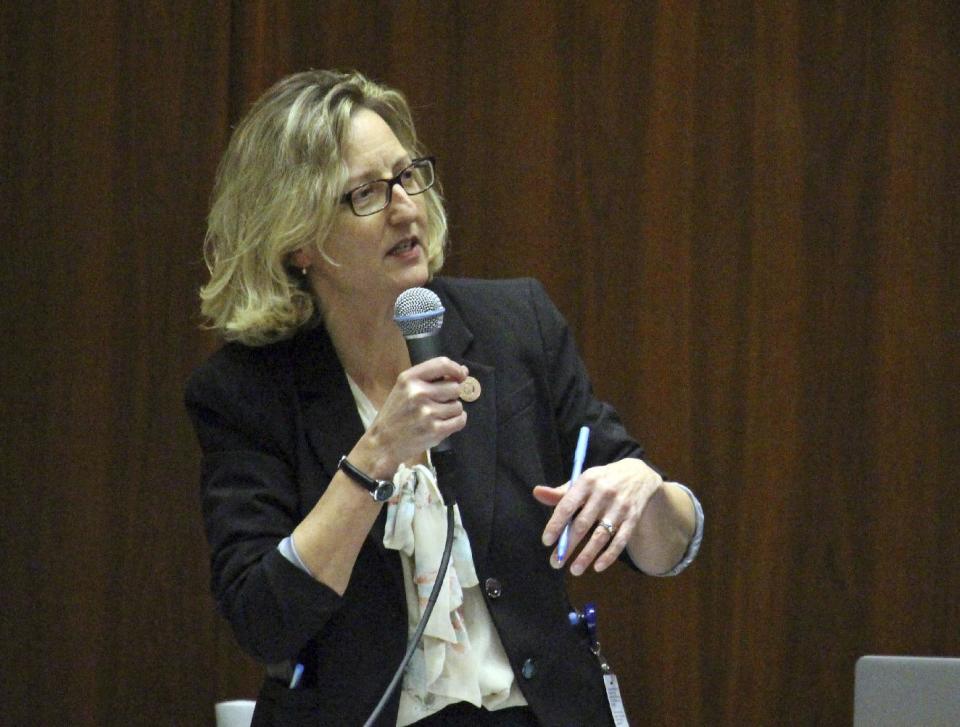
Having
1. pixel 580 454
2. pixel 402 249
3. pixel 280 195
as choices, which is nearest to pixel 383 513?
pixel 580 454

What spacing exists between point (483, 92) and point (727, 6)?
0.63m

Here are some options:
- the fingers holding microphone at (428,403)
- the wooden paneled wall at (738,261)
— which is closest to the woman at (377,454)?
the fingers holding microphone at (428,403)

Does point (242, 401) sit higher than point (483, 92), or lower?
lower

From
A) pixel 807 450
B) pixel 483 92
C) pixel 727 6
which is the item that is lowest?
pixel 807 450

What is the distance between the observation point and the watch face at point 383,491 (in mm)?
Answer: 1803

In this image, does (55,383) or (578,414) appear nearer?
(578,414)

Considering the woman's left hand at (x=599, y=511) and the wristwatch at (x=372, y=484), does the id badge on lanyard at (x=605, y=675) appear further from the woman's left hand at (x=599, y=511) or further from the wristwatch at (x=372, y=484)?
the wristwatch at (x=372, y=484)

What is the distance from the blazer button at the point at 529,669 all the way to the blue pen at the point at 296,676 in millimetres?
325

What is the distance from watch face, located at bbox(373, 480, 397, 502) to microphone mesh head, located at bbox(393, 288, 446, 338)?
0.71 feet

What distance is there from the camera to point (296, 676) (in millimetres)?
1933

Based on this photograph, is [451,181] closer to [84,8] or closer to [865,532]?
[84,8]

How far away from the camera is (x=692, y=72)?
10.6ft

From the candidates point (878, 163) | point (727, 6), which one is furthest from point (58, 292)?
point (878, 163)

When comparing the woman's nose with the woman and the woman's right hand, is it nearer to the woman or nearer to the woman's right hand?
the woman
